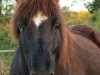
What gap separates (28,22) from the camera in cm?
402

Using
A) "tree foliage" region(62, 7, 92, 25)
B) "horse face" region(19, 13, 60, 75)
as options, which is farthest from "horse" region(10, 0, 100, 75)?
"tree foliage" region(62, 7, 92, 25)

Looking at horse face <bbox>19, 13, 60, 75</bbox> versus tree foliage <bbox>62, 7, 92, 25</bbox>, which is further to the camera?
tree foliage <bbox>62, 7, 92, 25</bbox>

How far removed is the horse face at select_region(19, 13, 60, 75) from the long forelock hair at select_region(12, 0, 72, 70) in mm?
89

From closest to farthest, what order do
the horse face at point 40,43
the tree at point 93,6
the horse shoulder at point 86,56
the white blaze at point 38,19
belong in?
1. the horse face at point 40,43
2. the white blaze at point 38,19
3. the horse shoulder at point 86,56
4. the tree at point 93,6

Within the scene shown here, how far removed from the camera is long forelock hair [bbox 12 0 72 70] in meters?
4.06

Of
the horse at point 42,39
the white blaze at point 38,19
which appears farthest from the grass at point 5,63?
the white blaze at point 38,19

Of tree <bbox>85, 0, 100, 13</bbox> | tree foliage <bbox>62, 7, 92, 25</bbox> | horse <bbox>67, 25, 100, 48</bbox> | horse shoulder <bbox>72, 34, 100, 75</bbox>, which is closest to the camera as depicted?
horse shoulder <bbox>72, 34, 100, 75</bbox>

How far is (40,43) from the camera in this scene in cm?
390

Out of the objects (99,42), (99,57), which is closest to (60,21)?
(99,57)

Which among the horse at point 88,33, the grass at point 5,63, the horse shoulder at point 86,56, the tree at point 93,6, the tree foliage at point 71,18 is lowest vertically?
the grass at point 5,63

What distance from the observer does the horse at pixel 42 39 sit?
385 centimetres

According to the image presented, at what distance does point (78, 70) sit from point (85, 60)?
1.37 feet

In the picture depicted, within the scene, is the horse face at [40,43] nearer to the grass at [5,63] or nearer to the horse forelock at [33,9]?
the horse forelock at [33,9]

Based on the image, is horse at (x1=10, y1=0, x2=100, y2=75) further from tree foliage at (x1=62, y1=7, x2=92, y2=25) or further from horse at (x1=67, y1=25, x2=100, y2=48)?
horse at (x1=67, y1=25, x2=100, y2=48)
